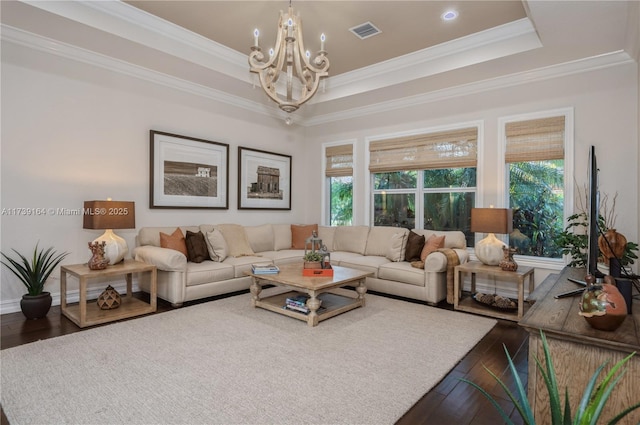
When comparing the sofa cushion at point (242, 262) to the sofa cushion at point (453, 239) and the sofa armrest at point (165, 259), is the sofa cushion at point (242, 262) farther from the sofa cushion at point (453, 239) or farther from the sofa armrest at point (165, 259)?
the sofa cushion at point (453, 239)

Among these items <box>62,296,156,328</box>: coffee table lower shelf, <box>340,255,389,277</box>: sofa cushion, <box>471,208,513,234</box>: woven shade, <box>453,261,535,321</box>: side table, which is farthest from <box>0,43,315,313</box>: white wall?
<box>471,208,513,234</box>: woven shade

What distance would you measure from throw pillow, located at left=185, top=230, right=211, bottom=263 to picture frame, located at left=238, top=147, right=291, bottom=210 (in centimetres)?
122

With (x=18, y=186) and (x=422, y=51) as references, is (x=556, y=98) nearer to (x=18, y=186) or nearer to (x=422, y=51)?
(x=422, y=51)

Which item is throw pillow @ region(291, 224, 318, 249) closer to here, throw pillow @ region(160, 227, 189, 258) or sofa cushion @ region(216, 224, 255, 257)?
sofa cushion @ region(216, 224, 255, 257)

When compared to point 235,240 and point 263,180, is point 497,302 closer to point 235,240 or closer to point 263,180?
point 235,240

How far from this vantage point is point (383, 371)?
247 cm

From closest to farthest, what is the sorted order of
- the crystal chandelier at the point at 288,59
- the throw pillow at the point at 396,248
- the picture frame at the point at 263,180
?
the crystal chandelier at the point at 288,59 < the throw pillow at the point at 396,248 < the picture frame at the point at 263,180

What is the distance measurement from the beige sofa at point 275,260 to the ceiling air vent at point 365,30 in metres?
2.56

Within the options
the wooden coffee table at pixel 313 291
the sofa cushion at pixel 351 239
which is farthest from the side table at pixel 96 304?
the sofa cushion at pixel 351 239

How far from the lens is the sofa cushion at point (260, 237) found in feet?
17.8

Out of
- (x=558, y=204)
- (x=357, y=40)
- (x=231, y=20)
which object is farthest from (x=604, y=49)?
(x=231, y=20)

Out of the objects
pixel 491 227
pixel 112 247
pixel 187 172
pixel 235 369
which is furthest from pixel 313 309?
pixel 187 172

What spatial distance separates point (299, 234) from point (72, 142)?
11.0 ft

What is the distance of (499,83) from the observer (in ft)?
14.8
